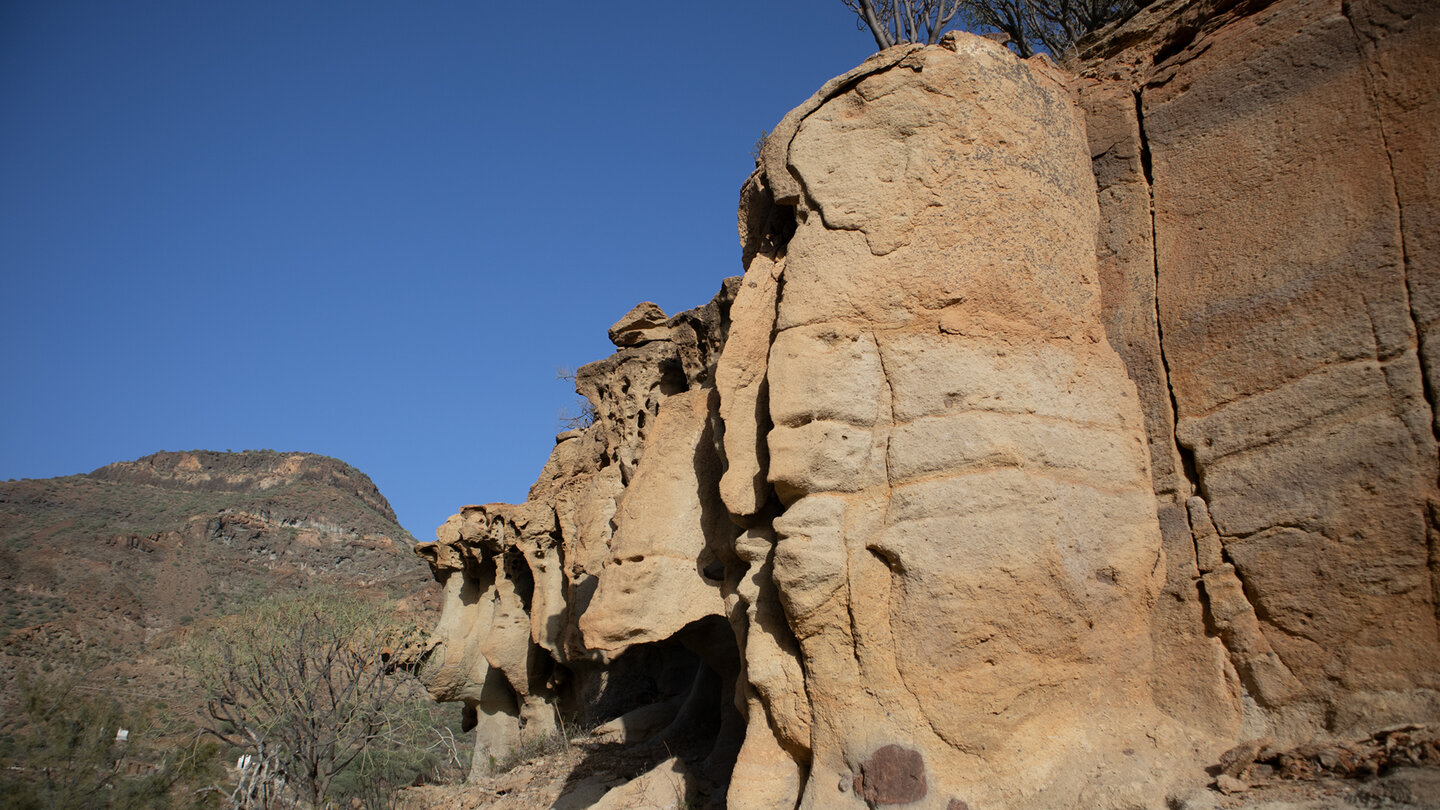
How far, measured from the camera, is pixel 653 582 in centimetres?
607

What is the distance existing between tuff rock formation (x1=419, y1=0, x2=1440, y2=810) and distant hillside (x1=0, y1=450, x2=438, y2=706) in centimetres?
1923

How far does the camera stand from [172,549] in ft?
124

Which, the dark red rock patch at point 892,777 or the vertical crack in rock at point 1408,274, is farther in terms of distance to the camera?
the dark red rock patch at point 892,777

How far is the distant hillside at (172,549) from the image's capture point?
2847cm

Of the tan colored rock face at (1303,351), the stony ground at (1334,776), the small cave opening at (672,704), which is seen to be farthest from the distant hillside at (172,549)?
the stony ground at (1334,776)

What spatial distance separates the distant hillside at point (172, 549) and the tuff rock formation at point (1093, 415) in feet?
63.1

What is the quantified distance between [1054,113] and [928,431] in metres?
1.88

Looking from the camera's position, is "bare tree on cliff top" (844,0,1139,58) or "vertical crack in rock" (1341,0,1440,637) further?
"bare tree on cliff top" (844,0,1139,58)

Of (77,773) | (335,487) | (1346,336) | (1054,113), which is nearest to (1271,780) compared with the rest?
(1346,336)

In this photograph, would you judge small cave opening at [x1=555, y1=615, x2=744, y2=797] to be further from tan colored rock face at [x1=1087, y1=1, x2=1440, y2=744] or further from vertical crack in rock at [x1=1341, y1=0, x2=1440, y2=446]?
vertical crack in rock at [x1=1341, y1=0, x2=1440, y2=446]

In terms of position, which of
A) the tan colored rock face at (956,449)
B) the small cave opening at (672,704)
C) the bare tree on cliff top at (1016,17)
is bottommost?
the small cave opening at (672,704)

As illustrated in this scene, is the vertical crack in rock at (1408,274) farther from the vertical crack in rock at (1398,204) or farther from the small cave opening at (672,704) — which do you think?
the small cave opening at (672,704)

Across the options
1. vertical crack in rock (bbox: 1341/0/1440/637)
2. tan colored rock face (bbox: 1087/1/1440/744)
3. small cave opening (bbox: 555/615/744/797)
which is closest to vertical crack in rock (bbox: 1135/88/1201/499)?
tan colored rock face (bbox: 1087/1/1440/744)

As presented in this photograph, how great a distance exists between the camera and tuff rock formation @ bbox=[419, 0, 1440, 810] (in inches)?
144
